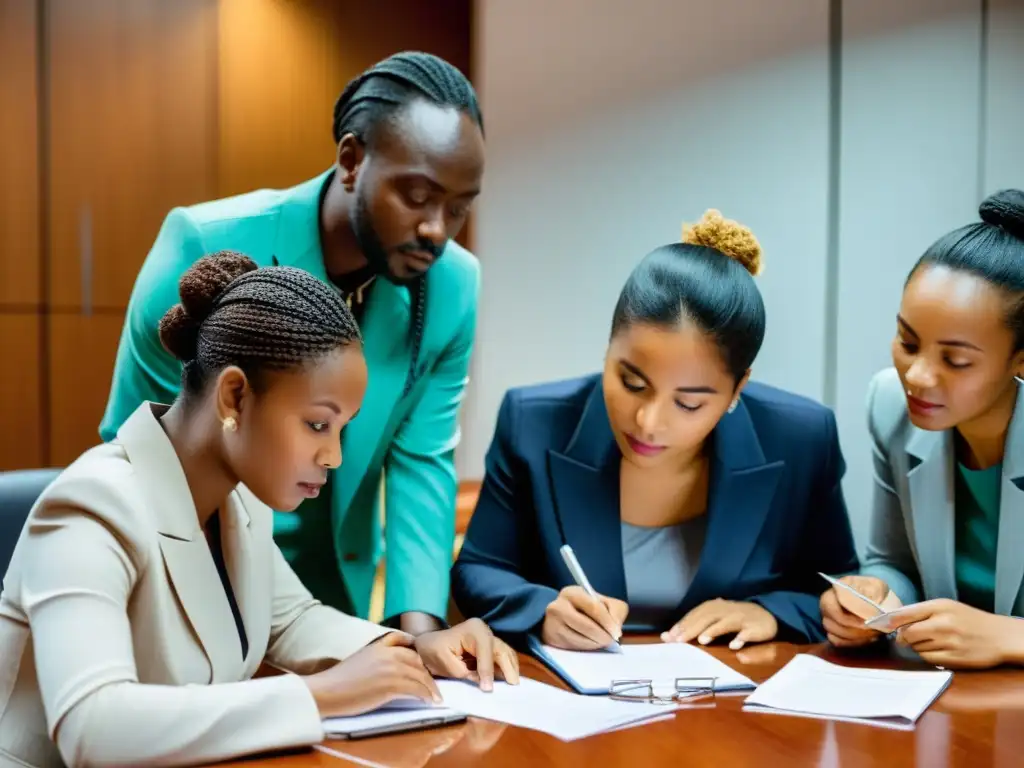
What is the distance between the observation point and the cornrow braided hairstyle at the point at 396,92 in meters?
1.73

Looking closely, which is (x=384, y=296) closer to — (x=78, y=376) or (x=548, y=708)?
(x=548, y=708)

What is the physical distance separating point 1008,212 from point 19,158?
2.67m

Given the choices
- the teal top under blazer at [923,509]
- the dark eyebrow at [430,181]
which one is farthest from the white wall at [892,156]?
the dark eyebrow at [430,181]

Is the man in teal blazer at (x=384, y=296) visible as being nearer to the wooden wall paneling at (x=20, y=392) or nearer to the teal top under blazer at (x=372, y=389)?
the teal top under blazer at (x=372, y=389)

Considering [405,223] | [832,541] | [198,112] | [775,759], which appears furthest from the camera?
[198,112]

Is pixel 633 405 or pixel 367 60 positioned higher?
pixel 367 60

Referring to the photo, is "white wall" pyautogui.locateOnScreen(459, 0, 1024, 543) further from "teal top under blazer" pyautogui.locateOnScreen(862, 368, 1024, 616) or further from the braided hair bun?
the braided hair bun

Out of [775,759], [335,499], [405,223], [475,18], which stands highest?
[475,18]

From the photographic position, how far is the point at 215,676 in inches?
49.8

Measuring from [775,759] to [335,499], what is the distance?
0.96 meters

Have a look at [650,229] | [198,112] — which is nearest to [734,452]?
[650,229]

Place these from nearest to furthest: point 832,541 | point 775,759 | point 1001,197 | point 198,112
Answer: point 775,759 < point 1001,197 < point 832,541 < point 198,112

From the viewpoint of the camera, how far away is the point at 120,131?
3.17 meters

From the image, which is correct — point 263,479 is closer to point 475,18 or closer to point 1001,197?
point 1001,197
